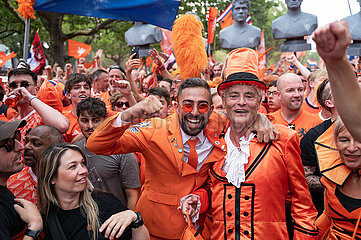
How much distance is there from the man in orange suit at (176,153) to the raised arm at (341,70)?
137cm

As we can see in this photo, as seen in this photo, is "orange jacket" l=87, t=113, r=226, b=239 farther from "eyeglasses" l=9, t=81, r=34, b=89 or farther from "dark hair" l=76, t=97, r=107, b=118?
"eyeglasses" l=9, t=81, r=34, b=89

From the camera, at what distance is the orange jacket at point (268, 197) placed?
7.50 feet

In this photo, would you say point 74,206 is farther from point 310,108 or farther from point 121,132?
point 310,108

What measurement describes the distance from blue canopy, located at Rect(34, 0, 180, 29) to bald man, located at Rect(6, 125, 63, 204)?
2483mm

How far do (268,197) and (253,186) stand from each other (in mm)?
128

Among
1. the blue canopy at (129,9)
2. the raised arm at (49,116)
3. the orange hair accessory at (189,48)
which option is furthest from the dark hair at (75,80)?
the orange hair accessory at (189,48)

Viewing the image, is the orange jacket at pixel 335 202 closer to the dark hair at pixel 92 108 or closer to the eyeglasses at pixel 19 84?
the dark hair at pixel 92 108

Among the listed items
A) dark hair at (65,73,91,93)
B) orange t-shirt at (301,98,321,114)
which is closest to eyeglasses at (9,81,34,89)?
dark hair at (65,73,91,93)

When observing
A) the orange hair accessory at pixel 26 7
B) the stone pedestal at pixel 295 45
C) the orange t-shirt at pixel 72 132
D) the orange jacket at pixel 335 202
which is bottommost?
the orange jacket at pixel 335 202

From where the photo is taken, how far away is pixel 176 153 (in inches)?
104

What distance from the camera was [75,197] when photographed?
246 centimetres

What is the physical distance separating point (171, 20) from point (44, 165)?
3351 millimetres

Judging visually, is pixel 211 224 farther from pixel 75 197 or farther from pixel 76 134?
pixel 76 134

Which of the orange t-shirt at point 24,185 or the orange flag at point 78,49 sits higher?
the orange flag at point 78,49
